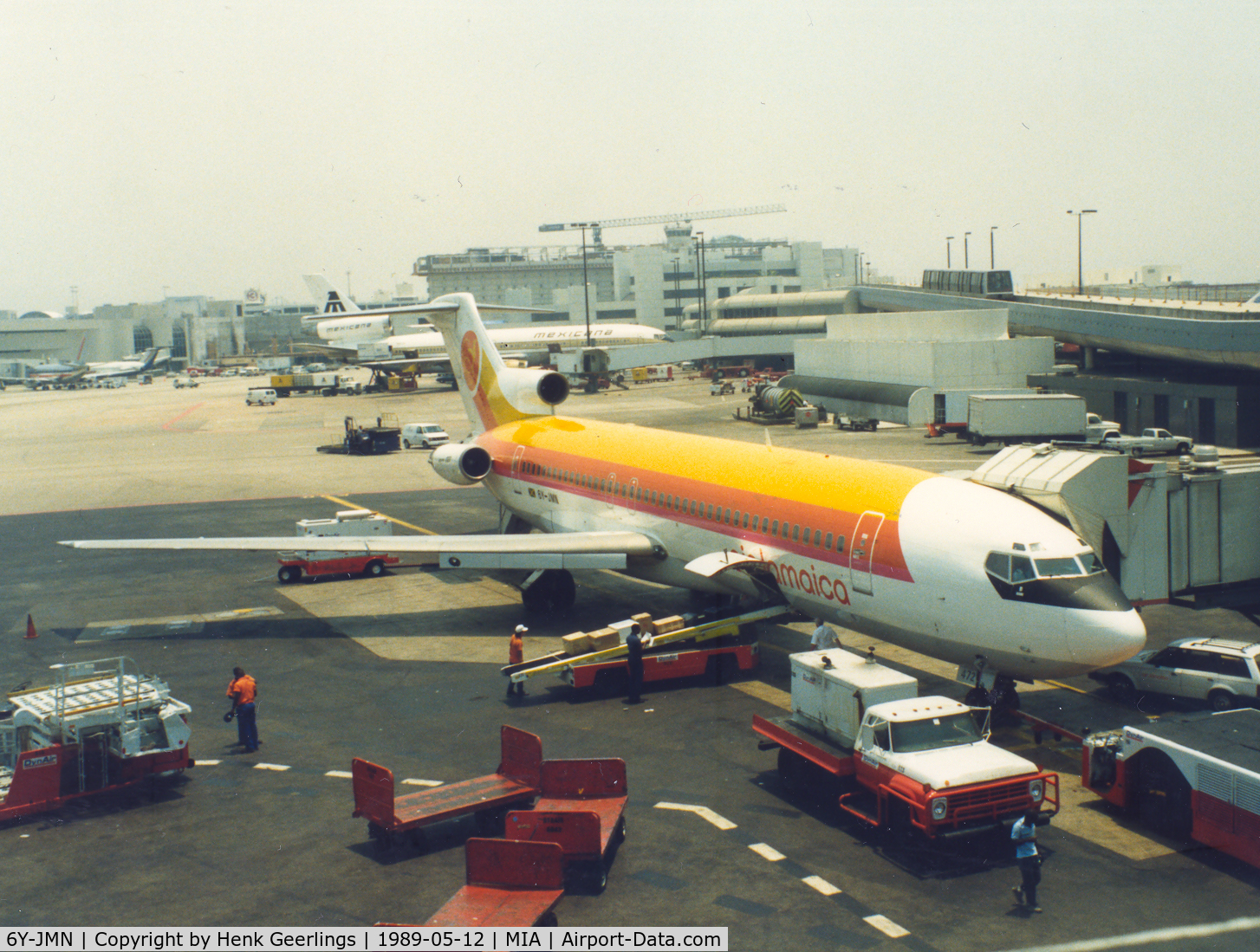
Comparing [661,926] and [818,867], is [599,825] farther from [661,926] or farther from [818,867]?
[818,867]

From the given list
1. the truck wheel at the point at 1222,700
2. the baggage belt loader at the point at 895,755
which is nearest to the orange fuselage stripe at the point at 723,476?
the baggage belt loader at the point at 895,755

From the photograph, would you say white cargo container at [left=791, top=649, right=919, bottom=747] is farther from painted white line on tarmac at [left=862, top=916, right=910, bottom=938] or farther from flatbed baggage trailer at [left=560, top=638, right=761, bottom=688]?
flatbed baggage trailer at [left=560, top=638, right=761, bottom=688]

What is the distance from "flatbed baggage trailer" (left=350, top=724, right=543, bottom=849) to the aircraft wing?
10816 millimetres

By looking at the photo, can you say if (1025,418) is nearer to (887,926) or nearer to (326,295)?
(887,926)

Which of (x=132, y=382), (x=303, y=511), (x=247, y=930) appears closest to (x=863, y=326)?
(x=303, y=511)

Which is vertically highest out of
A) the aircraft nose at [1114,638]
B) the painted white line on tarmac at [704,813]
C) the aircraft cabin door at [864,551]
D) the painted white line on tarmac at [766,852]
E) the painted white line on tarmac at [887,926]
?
the aircraft cabin door at [864,551]

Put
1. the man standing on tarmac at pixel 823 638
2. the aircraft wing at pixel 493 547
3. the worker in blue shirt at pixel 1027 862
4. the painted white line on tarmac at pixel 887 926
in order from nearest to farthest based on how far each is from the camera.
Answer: the painted white line on tarmac at pixel 887 926 → the worker in blue shirt at pixel 1027 862 → the man standing on tarmac at pixel 823 638 → the aircraft wing at pixel 493 547

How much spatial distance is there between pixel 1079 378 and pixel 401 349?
279 ft

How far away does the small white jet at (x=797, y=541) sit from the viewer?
19.1 metres

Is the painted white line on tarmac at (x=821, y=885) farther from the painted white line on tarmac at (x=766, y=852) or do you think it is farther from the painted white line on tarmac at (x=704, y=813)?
the painted white line on tarmac at (x=704, y=813)

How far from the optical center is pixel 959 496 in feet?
69.8

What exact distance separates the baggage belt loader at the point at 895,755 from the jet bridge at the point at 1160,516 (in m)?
5.64

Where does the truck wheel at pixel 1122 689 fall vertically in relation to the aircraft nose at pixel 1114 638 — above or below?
below

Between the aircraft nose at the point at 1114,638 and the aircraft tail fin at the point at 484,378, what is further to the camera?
the aircraft tail fin at the point at 484,378
